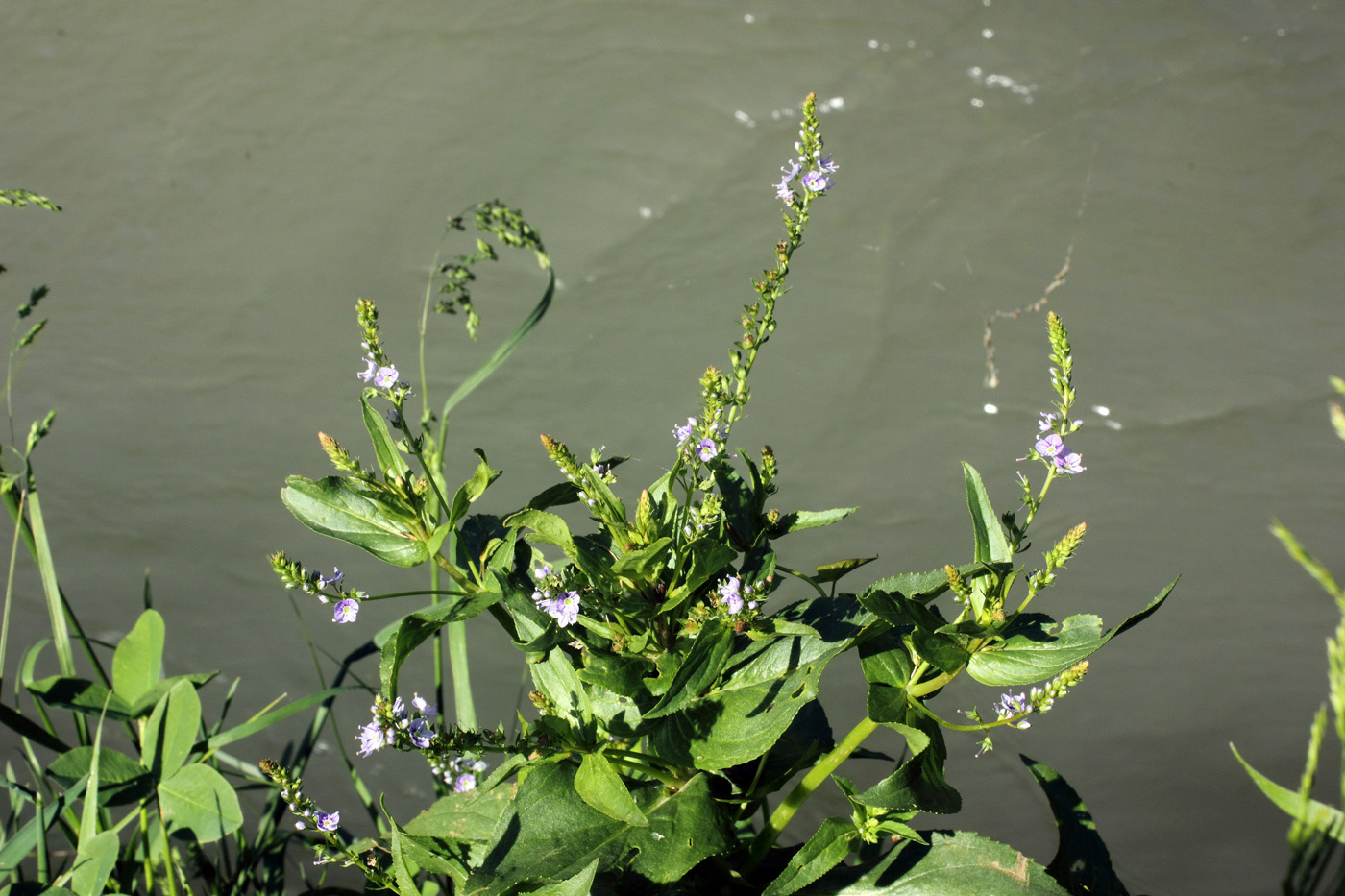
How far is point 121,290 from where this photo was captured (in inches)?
112

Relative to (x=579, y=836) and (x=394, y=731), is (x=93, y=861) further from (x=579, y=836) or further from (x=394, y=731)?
(x=579, y=836)

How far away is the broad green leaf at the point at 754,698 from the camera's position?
0.87 m

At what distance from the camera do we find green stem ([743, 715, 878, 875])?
0.88 meters

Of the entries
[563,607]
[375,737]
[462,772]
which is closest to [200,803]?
[462,772]

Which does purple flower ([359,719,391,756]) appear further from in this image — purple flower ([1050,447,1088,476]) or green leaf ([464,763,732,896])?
purple flower ([1050,447,1088,476])

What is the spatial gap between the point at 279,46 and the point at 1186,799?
11.5 ft

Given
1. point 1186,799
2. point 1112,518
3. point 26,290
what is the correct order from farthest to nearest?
point 26,290, point 1112,518, point 1186,799

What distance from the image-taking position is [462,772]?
1.13 metres

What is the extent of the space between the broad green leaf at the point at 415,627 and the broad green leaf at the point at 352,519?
0.33ft

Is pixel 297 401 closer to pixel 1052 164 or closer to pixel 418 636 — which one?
pixel 418 636

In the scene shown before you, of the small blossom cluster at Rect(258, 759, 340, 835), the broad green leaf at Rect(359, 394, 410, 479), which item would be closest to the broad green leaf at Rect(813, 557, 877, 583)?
the broad green leaf at Rect(359, 394, 410, 479)

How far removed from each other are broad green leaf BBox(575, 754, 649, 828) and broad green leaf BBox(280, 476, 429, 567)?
0.28 meters

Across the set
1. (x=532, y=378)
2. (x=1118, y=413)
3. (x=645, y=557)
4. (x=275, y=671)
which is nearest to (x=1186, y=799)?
(x=1118, y=413)

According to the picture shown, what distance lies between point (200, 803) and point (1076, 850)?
123 centimetres
